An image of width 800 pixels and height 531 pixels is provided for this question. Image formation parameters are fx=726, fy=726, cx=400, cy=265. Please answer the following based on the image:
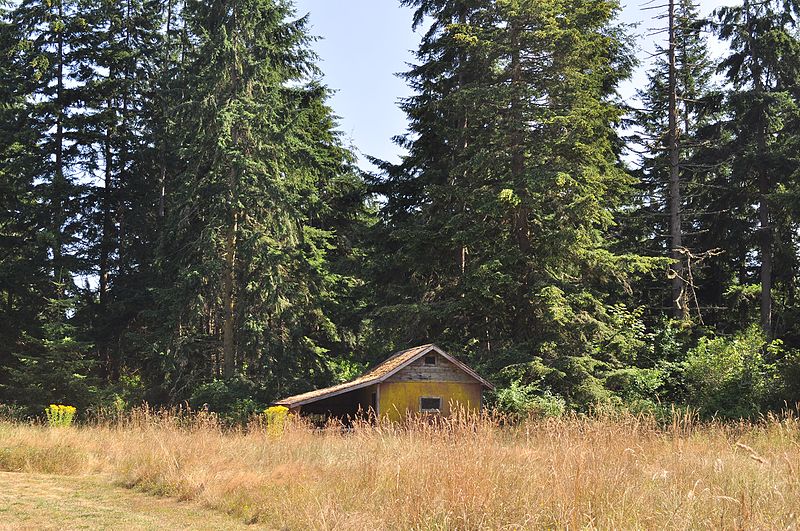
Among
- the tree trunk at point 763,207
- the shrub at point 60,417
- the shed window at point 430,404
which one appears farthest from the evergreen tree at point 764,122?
the shrub at point 60,417

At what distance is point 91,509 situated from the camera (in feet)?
A: 32.3

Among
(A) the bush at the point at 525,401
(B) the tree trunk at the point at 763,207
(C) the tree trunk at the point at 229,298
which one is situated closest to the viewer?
(A) the bush at the point at 525,401

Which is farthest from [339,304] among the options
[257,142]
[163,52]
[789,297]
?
[789,297]

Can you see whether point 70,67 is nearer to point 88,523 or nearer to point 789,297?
point 88,523

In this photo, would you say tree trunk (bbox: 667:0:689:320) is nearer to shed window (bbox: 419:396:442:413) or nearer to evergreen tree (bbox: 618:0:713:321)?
evergreen tree (bbox: 618:0:713:321)

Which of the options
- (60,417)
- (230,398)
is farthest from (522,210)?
(60,417)

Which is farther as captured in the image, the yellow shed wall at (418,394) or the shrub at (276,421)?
the yellow shed wall at (418,394)

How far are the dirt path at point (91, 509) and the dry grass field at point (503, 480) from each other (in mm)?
335

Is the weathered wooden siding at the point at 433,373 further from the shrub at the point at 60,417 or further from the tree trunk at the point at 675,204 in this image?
the tree trunk at the point at 675,204

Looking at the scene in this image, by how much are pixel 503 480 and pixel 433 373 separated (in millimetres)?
14725

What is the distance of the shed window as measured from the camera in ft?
69.7

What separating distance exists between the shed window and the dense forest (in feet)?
6.71

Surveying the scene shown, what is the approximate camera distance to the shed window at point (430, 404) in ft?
69.7

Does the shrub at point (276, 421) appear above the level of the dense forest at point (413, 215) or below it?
below
